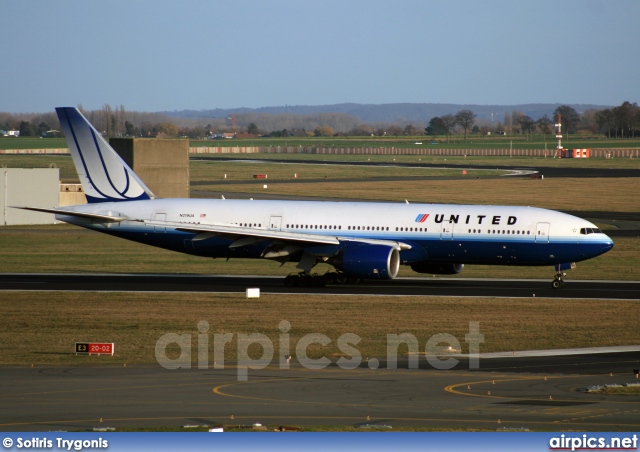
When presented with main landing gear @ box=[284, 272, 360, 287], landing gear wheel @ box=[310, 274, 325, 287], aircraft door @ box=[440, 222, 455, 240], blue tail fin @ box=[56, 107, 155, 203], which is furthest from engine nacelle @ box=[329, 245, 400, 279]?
blue tail fin @ box=[56, 107, 155, 203]

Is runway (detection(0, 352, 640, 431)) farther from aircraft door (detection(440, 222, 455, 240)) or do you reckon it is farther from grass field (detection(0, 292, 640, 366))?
aircraft door (detection(440, 222, 455, 240))

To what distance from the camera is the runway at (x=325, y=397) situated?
2094 centimetres

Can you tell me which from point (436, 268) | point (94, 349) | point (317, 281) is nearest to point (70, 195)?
point (317, 281)

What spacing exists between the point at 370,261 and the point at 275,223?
21.0 ft

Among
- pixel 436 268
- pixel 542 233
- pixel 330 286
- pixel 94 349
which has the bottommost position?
pixel 330 286

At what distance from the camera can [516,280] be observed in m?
52.8

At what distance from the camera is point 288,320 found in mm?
38125

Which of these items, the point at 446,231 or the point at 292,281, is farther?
the point at 292,281

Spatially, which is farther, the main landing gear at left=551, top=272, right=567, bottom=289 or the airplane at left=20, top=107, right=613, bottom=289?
the main landing gear at left=551, top=272, right=567, bottom=289

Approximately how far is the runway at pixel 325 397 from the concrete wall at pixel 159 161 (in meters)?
58.2

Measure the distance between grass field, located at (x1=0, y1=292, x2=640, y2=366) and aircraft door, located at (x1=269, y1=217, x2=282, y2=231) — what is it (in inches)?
246

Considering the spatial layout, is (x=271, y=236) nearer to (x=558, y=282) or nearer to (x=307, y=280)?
(x=307, y=280)

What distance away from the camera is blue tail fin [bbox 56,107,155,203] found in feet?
174

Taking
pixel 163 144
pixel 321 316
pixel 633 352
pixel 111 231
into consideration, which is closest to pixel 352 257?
pixel 321 316
